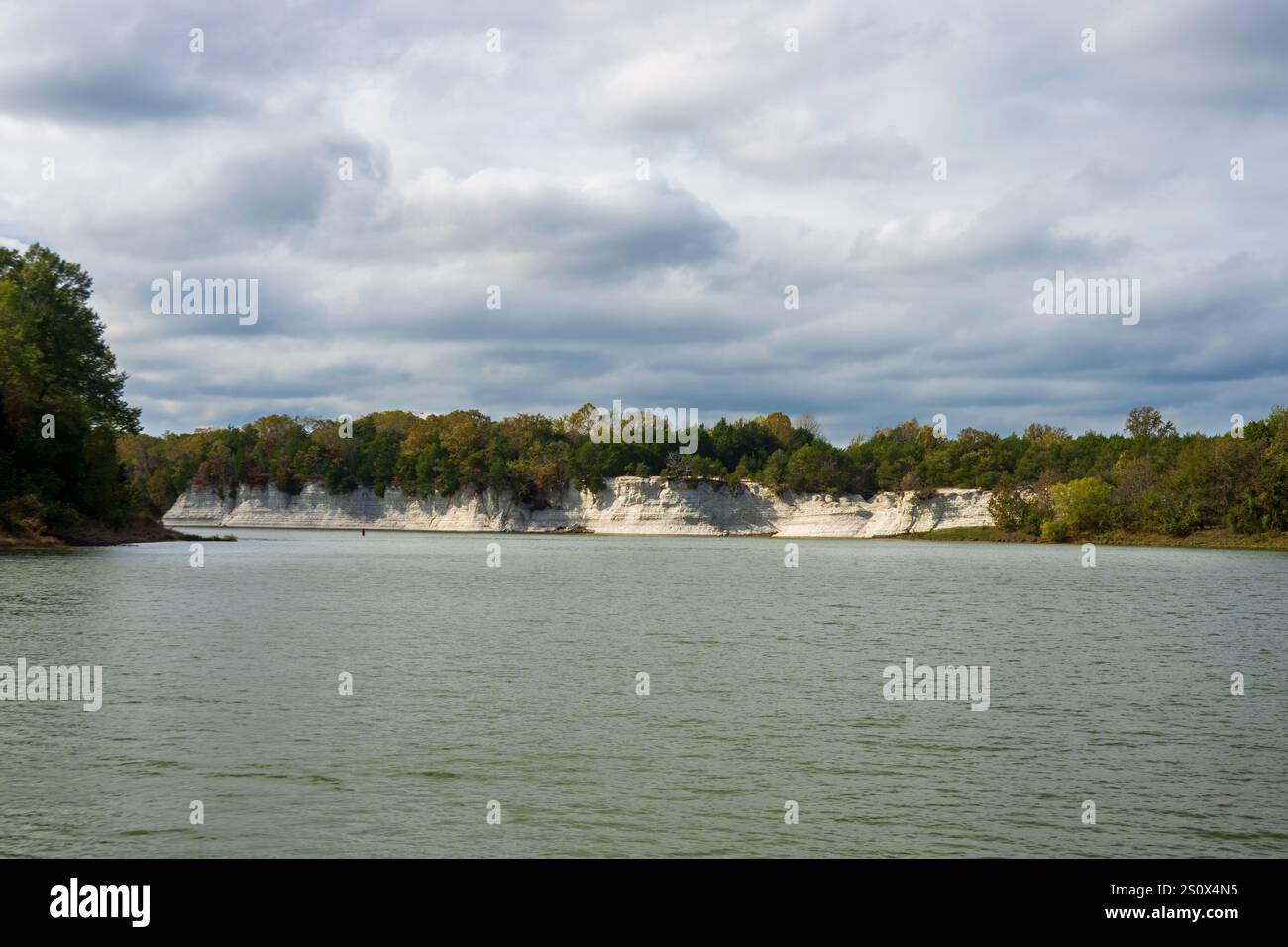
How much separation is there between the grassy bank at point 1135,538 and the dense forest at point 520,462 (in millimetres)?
964

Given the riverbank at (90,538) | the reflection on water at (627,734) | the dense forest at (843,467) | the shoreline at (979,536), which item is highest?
the dense forest at (843,467)

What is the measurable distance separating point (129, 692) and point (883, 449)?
5990 inches

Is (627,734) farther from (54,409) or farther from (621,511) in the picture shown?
(621,511)

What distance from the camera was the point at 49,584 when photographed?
150 feet

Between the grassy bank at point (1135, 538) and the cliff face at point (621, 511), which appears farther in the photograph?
the cliff face at point (621, 511)

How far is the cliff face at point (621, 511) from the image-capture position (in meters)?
157

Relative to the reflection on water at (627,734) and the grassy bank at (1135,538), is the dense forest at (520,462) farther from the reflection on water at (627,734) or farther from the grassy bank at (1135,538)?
the reflection on water at (627,734)

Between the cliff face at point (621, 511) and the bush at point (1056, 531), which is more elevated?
the cliff face at point (621, 511)

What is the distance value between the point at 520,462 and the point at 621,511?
784 inches

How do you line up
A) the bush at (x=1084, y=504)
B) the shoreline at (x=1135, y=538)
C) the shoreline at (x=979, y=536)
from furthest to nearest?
1. the bush at (x=1084, y=504)
2. the shoreline at (x=979, y=536)
3. the shoreline at (x=1135, y=538)

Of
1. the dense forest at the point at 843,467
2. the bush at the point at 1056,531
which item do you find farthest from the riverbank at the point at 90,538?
the bush at the point at 1056,531

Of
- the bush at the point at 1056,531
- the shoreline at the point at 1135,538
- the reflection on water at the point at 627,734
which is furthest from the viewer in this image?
the bush at the point at 1056,531
